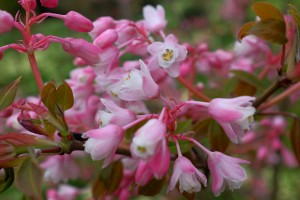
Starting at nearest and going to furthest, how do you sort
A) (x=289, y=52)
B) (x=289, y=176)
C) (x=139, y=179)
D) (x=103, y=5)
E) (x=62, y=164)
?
(x=139, y=179) < (x=289, y=52) < (x=62, y=164) < (x=289, y=176) < (x=103, y=5)

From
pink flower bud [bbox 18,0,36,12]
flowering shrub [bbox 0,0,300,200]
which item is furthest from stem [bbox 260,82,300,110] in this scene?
pink flower bud [bbox 18,0,36,12]

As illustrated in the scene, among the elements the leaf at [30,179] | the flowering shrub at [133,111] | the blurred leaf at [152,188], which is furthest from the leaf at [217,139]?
the leaf at [30,179]

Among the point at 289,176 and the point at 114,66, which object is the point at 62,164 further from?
the point at 289,176

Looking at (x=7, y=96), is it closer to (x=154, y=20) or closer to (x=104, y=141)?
(x=104, y=141)

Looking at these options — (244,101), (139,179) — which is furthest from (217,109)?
(139,179)

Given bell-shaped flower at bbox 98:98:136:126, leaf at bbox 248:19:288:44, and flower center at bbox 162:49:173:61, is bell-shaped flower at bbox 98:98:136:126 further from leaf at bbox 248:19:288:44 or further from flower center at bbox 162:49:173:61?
leaf at bbox 248:19:288:44

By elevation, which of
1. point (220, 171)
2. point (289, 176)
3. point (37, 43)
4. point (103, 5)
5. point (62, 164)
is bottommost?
point (103, 5)
